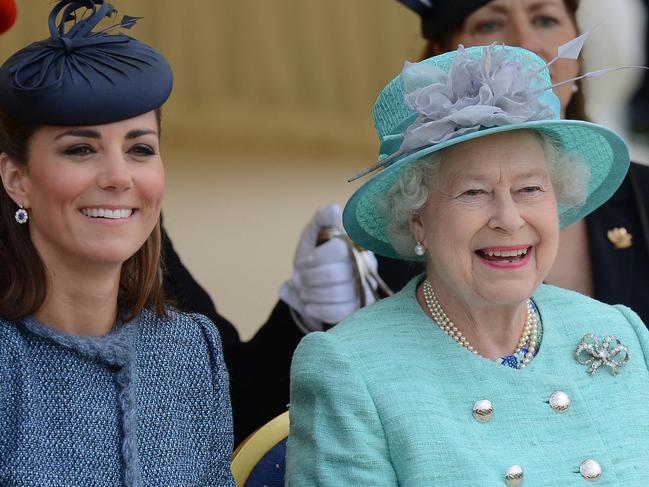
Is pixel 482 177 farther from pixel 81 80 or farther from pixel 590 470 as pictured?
pixel 81 80

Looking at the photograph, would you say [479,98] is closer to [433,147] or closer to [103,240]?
[433,147]

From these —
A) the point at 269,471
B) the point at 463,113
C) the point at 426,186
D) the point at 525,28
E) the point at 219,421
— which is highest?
the point at 525,28

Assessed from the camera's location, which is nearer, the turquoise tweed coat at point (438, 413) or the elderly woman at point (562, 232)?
the turquoise tweed coat at point (438, 413)

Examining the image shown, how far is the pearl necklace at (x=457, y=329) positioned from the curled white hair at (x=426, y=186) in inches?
4.7

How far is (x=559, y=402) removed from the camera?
8.13 ft

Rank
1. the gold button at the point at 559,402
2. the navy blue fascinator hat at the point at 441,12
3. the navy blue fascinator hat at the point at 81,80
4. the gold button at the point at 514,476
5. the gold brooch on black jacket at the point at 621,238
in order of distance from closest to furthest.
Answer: the navy blue fascinator hat at the point at 81,80, the gold button at the point at 514,476, the gold button at the point at 559,402, the gold brooch on black jacket at the point at 621,238, the navy blue fascinator hat at the point at 441,12

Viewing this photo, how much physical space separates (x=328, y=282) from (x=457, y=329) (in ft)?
2.43

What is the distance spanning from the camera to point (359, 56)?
5363 millimetres

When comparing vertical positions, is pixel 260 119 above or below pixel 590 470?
above

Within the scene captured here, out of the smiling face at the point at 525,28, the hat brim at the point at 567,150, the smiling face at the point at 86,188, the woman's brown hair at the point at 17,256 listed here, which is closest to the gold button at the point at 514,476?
the hat brim at the point at 567,150

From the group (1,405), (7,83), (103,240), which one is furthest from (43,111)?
(1,405)

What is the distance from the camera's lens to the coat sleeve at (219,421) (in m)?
2.54

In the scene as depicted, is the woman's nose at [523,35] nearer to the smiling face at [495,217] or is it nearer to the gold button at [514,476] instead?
the smiling face at [495,217]

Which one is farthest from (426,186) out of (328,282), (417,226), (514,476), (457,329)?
(328,282)
